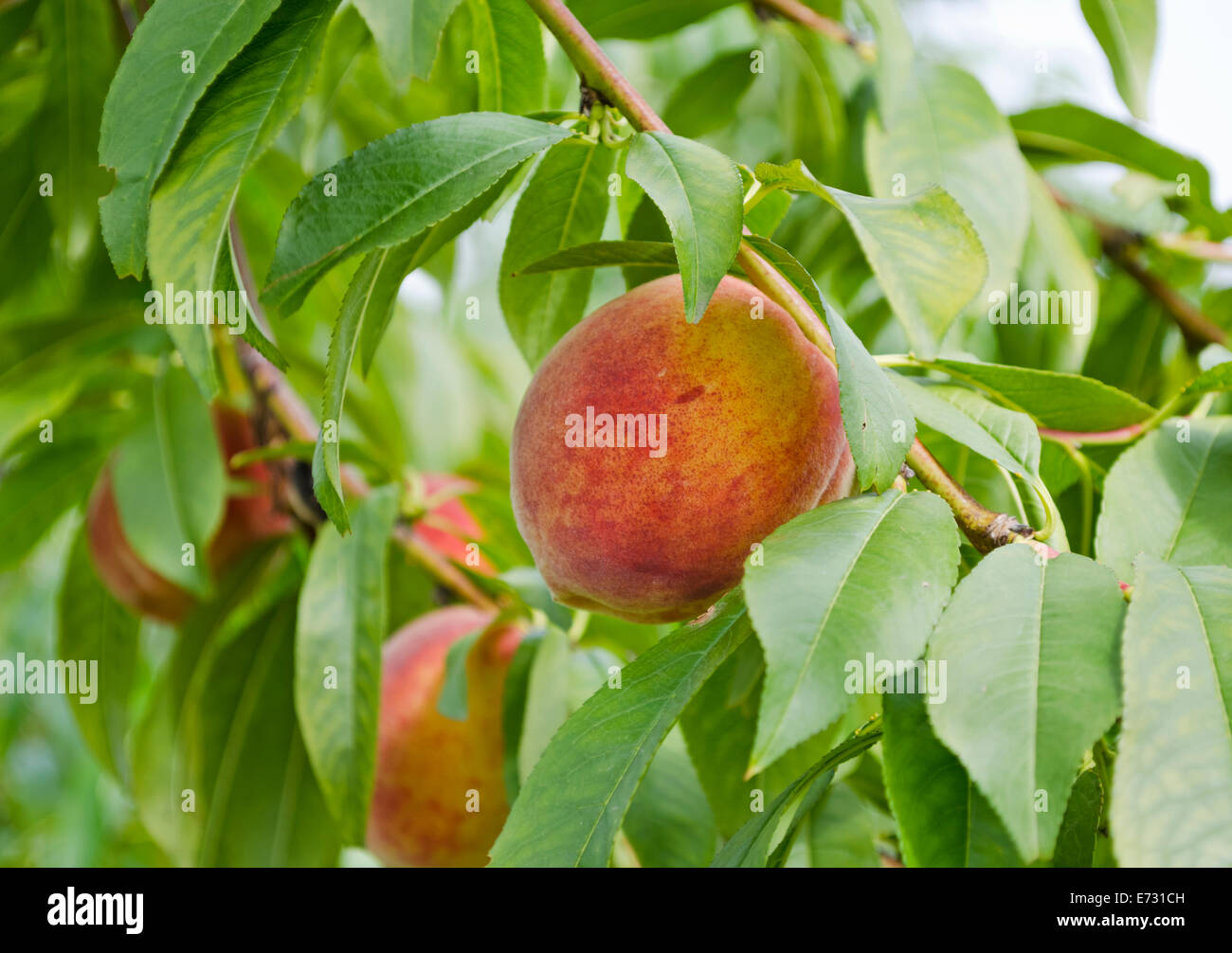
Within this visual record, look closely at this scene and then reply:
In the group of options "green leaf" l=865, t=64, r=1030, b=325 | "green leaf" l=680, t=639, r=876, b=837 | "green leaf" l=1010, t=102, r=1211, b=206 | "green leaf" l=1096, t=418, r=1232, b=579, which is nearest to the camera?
"green leaf" l=1096, t=418, r=1232, b=579

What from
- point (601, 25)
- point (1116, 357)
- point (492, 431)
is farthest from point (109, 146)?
point (492, 431)

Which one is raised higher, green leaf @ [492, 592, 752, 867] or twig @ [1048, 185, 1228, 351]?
twig @ [1048, 185, 1228, 351]

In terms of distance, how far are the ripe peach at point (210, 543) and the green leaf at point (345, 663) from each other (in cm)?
32

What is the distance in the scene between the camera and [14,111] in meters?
1.08

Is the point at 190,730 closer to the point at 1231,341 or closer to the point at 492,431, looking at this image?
the point at 492,431

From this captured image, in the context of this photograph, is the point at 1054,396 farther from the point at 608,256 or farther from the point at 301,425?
the point at 301,425

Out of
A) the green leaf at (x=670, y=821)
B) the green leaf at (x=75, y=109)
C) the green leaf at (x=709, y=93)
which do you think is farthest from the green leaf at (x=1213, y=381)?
the green leaf at (x=75, y=109)

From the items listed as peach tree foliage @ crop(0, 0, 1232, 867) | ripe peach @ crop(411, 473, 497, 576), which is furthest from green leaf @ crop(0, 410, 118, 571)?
ripe peach @ crop(411, 473, 497, 576)

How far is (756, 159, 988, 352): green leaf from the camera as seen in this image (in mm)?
503

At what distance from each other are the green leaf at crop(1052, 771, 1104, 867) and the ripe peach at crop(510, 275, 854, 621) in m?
0.18

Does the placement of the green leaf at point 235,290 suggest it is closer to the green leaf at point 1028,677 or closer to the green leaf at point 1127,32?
the green leaf at point 1028,677

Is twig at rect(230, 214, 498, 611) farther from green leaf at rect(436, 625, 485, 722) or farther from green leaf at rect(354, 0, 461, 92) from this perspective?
green leaf at rect(354, 0, 461, 92)

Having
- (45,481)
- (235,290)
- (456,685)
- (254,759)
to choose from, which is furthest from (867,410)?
(45,481)
